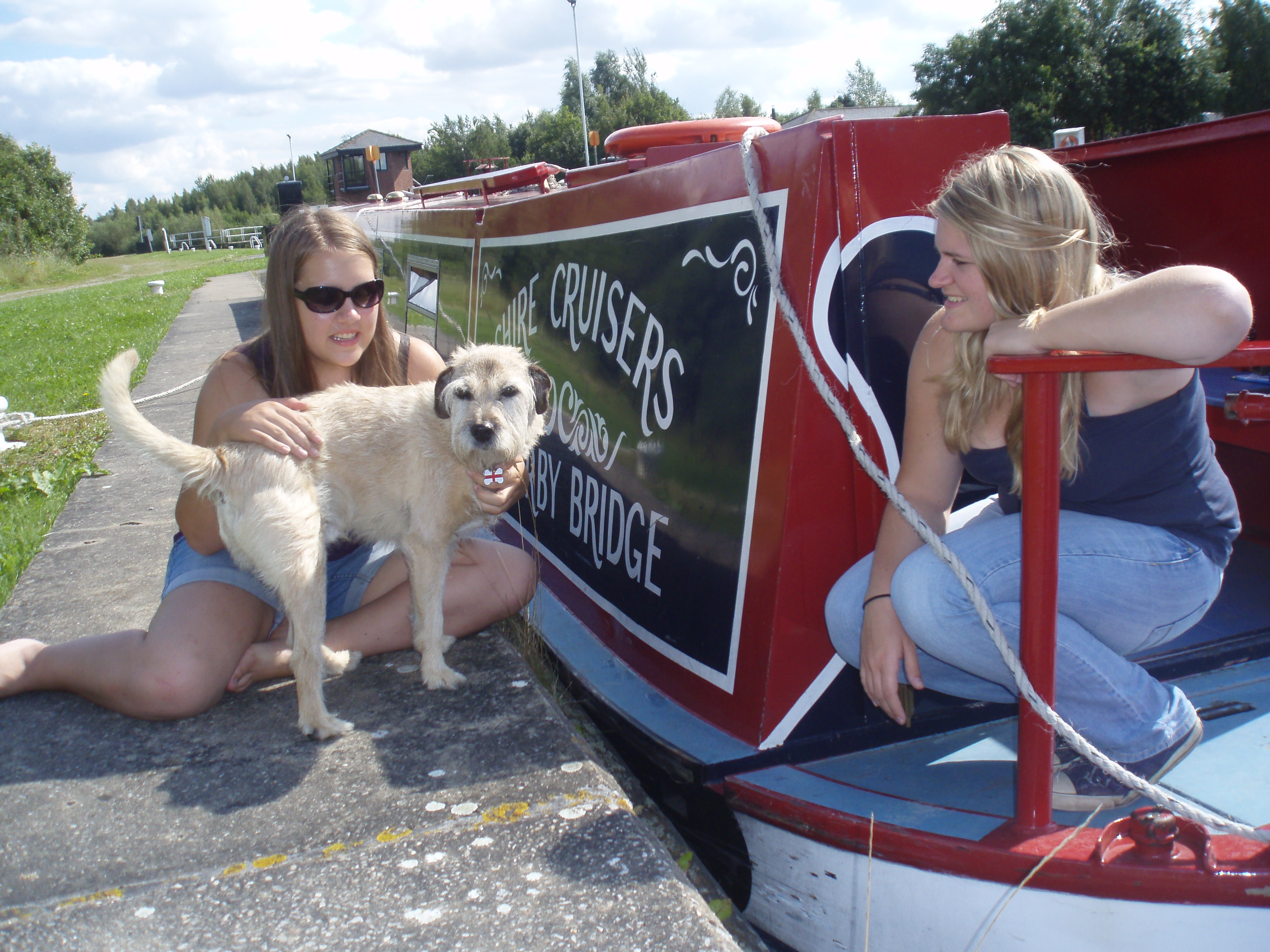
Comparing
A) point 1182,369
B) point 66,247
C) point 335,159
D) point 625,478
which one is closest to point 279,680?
point 625,478

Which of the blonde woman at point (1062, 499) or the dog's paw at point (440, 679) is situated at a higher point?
the blonde woman at point (1062, 499)

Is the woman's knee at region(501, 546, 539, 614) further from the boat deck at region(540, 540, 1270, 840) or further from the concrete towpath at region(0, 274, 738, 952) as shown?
the boat deck at region(540, 540, 1270, 840)

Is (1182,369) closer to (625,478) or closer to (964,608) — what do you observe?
(964,608)

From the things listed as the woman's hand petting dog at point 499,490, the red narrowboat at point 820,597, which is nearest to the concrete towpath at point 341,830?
the red narrowboat at point 820,597

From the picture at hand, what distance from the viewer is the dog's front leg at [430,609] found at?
308 centimetres

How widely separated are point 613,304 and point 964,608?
5.06 feet

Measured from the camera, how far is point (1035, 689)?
69.4 inches

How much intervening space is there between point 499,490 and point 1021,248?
1.82 m

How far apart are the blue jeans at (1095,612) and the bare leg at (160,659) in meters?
2.08

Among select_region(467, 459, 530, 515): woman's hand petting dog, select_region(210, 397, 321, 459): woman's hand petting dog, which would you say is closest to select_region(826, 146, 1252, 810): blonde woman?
select_region(467, 459, 530, 515): woman's hand petting dog

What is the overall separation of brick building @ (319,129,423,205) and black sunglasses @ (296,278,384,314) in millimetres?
15016

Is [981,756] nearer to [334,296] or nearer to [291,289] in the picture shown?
[334,296]

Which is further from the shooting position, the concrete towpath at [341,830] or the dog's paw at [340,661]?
the dog's paw at [340,661]

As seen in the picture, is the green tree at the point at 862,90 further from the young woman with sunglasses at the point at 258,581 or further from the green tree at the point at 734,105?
the young woman with sunglasses at the point at 258,581
